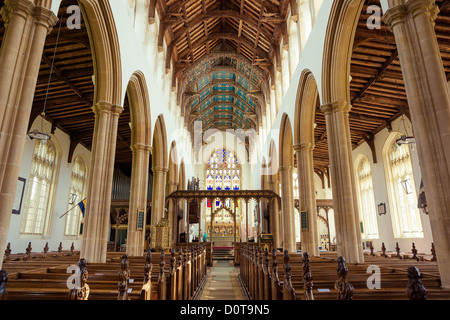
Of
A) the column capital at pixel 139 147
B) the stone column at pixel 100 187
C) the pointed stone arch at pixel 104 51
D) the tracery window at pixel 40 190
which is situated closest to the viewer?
the stone column at pixel 100 187

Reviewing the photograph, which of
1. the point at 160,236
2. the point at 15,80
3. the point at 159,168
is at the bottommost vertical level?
the point at 160,236

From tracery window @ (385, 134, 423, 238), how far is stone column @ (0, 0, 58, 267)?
11.9m

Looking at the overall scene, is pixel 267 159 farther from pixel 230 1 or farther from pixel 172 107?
pixel 230 1

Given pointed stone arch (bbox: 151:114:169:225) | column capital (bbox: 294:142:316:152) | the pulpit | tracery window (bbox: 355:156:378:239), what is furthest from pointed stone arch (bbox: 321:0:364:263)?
tracery window (bbox: 355:156:378:239)

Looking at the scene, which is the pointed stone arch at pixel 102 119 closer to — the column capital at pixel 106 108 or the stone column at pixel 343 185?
the column capital at pixel 106 108

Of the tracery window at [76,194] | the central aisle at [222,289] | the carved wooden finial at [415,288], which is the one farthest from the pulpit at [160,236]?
the carved wooden finial at [415,288]

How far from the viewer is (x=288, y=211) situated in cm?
1194

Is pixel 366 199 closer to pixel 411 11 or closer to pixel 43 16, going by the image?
pixel 411 11

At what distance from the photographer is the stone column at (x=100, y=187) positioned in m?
6.14

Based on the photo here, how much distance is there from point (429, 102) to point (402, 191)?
10093 mm

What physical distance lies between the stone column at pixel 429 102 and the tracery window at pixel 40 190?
11.9m

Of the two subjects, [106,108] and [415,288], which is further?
[106,108]

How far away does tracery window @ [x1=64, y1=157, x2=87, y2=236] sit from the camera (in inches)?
531

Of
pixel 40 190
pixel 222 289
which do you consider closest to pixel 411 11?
pixel 222 289
